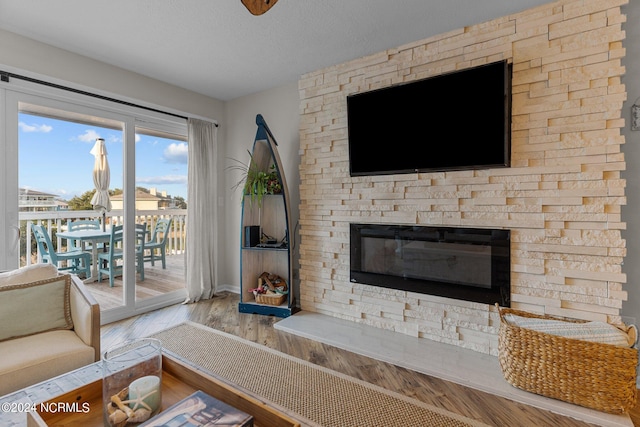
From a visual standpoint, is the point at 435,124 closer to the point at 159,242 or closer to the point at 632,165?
the point at 632,165

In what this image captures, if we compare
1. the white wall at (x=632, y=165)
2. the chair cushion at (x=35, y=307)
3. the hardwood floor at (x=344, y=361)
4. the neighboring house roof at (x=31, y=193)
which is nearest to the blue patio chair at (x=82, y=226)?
the neighboring house roof at (x=31, y=193)

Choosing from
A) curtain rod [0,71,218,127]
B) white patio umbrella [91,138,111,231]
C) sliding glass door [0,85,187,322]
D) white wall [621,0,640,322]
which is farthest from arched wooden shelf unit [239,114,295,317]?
white wall [621,0,640,322]

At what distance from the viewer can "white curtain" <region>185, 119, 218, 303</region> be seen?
3770 mm

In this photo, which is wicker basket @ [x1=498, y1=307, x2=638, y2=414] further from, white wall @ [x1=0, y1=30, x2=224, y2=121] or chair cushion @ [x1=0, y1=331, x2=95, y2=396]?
white wall @ [x1=0, y1=30, x2=224, y2=121]

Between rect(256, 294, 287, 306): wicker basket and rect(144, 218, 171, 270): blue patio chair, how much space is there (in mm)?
1378

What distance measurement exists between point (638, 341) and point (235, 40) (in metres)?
3.55

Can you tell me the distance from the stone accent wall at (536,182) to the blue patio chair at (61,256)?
8.85ft

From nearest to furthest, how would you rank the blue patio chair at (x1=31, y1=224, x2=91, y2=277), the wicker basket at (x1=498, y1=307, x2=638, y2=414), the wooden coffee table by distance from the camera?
the wooden coffee table → the wicker basket at (x1=498, y1=307, x2=638, y2=414) → the blue patio chair at (x1=31, y1=224, x2=91, y2=277)

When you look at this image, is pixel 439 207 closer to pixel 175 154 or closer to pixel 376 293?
pixel 376 293

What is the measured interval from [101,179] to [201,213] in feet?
3.52

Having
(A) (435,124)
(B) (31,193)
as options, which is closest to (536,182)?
(A) (435,124)

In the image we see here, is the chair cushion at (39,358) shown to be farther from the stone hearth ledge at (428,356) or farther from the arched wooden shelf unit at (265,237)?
the arched wooden shelf unit at (265,237)

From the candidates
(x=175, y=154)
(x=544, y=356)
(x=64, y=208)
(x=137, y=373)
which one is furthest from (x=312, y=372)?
(x=175, y=154)

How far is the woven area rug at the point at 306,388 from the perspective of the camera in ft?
5.57
